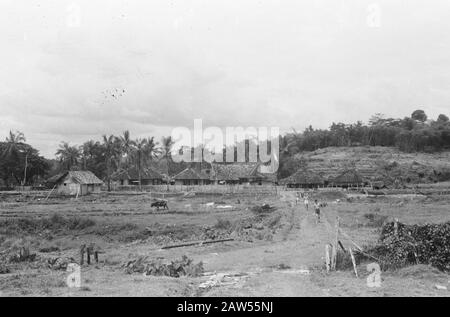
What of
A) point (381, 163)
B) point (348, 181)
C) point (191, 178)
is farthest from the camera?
point (381, 163)

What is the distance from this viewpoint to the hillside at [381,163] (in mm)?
79250

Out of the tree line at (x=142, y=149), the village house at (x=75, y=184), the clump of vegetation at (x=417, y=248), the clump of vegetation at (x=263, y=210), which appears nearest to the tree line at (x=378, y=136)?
the tree line at (x=142, y=149)

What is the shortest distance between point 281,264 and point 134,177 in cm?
5673

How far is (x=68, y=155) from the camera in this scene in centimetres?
7262

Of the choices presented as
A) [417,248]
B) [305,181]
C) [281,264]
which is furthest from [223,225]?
[305,181]

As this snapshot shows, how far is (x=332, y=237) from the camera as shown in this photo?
2102 centimetres

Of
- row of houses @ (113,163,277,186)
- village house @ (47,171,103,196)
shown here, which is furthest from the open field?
row of houses @ (113,163,277,186)

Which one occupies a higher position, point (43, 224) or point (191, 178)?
point (191, 178)

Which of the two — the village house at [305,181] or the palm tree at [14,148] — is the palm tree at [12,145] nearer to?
the palm tree at [14,148]

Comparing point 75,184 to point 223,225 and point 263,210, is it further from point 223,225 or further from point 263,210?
point 223,225

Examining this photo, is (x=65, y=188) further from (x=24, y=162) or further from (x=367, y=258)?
(x=367, y=258)

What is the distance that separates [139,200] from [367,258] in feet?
114

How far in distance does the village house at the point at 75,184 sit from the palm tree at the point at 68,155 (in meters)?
12.7
